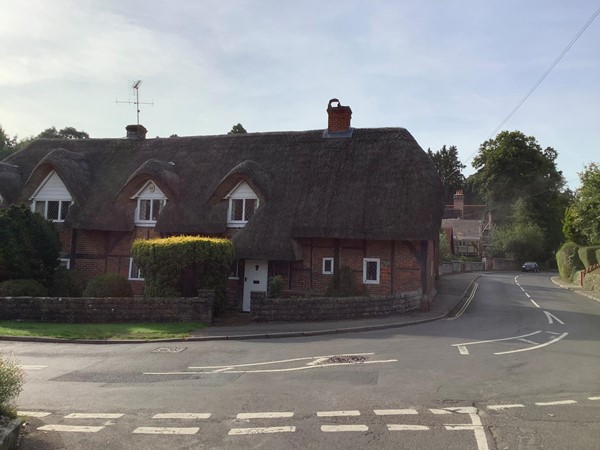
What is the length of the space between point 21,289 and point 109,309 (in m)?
4.31

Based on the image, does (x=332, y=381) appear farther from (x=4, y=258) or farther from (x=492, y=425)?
(x=4, y=258)

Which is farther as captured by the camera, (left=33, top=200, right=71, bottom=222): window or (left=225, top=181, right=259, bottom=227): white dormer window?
(left=33, top=200, right=71, bottom=222): window

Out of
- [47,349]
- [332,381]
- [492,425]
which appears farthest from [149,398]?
[47,349]

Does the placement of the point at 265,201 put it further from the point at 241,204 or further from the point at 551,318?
the point at 551,318

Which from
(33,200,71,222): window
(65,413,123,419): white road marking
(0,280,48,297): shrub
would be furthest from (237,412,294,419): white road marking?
(33,200,71,222): window

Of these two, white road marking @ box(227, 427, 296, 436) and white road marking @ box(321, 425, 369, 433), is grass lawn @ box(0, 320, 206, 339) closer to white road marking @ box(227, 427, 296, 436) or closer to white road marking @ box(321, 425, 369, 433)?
white road marking @ box(227, 427, 296, 436)

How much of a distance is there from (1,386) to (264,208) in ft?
50.6

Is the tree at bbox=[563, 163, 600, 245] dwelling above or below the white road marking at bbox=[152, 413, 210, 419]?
above

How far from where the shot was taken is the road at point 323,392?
5.65 meters

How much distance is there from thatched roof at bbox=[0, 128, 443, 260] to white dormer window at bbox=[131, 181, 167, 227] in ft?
1.16

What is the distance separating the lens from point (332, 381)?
28.0 feet

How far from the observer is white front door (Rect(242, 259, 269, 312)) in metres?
20.2

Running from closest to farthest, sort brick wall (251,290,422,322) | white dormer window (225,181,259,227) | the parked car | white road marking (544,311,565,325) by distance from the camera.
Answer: brick wall (251,290,422,322) < white road marking (544,311,565,325) < white dormer window (225,181,259,227) < the parked car

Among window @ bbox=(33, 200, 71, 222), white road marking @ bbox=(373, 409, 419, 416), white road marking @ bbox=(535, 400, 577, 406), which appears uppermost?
window @ bbox=(33, 200, 71, 222)
